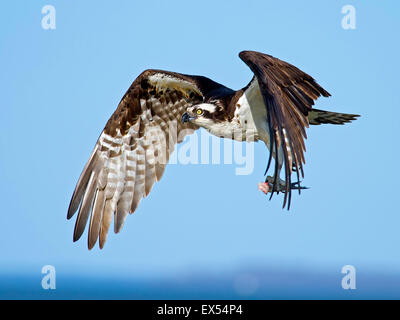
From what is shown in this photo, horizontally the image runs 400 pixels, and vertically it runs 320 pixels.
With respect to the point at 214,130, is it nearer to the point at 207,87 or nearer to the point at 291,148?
the point at 207,87

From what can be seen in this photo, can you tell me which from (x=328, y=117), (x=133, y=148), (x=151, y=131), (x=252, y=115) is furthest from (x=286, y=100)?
(x=133, y=148)

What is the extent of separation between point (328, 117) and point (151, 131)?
10.4 ft

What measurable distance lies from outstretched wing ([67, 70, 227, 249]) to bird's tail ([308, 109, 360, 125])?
170 cm

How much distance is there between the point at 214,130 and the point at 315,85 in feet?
6.85

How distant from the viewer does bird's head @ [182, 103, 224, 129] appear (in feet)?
32.4

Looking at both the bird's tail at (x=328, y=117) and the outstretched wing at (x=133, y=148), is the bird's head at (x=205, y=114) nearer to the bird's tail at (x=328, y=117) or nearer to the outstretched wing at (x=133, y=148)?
the outstretched wing at (x=133, y=148)

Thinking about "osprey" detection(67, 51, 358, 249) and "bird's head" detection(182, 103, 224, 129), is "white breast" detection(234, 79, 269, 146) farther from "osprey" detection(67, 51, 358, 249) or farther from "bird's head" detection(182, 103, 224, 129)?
"bird's head" detection(182, 103, 224, 129)

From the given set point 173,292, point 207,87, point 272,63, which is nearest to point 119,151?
point 207,87

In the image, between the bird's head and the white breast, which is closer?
the white breast

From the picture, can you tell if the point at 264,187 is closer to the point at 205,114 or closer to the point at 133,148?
the point at 205,114

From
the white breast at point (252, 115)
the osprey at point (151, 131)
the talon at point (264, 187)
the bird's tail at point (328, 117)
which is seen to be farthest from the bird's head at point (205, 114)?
the bird's tail at point (328, 117)

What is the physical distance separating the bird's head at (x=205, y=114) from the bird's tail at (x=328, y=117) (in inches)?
67.6

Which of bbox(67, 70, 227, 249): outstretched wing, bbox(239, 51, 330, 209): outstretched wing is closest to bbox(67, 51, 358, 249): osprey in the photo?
bbox(67, 70, 227, 249): outstretched wing

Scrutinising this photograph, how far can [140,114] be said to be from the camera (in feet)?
36.8
